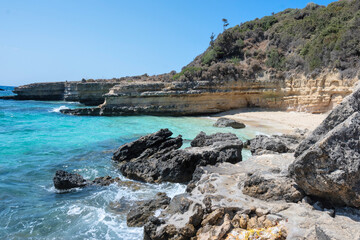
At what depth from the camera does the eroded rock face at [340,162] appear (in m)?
3.88

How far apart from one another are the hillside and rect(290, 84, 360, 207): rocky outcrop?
18.2m

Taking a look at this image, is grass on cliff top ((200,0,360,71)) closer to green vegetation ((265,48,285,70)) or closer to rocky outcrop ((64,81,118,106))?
green vegetation ((265,48,285,70))

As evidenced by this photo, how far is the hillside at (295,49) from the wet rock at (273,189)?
18.1 metres

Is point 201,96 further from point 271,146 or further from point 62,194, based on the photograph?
point 62,194

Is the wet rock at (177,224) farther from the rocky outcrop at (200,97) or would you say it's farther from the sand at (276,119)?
the rocky outcrop at (200,97)

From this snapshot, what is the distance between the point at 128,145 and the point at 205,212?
729 centimetres

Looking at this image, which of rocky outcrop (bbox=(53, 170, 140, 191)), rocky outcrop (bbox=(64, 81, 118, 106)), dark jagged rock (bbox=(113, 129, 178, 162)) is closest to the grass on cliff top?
rocky outcrop (bbox=(64, 81, 118, 106))

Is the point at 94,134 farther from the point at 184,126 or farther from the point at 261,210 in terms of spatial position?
the point at 261,210

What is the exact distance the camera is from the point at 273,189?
5.05 metres

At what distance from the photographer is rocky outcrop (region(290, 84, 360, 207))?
3883 millimetres

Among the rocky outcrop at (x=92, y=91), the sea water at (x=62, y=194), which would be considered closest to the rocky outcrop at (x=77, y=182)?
the sea water at (x=62, y=194)

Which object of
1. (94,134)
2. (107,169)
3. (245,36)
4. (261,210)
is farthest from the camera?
(245,36)

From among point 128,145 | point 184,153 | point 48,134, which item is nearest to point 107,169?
point 128,145

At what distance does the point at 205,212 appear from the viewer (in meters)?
4.96
